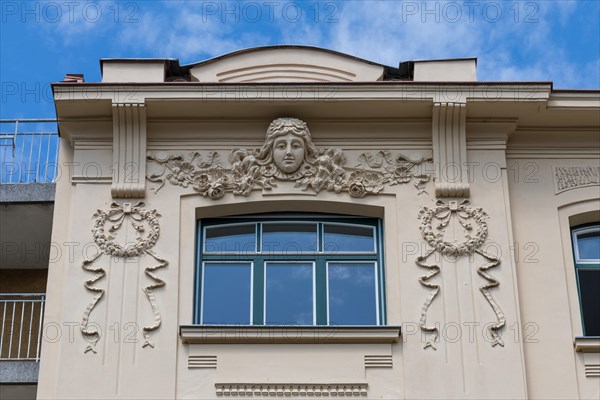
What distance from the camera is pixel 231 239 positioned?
52.0 ft

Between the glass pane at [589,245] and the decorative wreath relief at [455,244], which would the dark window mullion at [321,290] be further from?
the glass pane at [589,245]

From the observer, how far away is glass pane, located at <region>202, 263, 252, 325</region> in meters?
15.2

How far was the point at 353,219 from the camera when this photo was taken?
1595cm

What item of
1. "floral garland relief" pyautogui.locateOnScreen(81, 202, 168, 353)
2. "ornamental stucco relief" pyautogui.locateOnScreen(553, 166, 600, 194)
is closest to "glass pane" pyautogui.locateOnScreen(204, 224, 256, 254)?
"floral garland relief" pyautogui.locateOnScreen(81, 202, 168, 353)

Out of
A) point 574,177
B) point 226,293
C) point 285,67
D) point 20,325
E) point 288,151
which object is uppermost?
point 285,67

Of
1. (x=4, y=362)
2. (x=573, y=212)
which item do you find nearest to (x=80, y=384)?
(x=4, y=362)

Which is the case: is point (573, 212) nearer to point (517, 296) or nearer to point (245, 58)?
point (517, 296)

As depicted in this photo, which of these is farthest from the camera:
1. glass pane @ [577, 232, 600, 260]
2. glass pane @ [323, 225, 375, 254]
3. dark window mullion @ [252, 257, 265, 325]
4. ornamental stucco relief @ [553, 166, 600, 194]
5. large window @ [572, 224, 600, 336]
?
ornamental stucco relief @ [553, 166, 600, 194]

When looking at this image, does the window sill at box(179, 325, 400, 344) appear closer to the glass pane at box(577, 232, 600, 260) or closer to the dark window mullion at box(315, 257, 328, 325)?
the dark window mullion at box(315, 257, 328, 325)

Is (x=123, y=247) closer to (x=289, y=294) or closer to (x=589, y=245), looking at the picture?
(x=289, y=294)

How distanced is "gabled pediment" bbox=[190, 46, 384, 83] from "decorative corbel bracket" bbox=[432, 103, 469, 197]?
1180 mm

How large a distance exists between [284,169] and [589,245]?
13.1ft

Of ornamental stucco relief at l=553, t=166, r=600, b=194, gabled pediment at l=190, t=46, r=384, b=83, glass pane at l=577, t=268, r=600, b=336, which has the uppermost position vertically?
gabled pediment at l=190, t=46, r=384, b=83

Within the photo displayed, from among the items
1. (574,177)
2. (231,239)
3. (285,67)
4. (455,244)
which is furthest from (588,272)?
(285,67)
